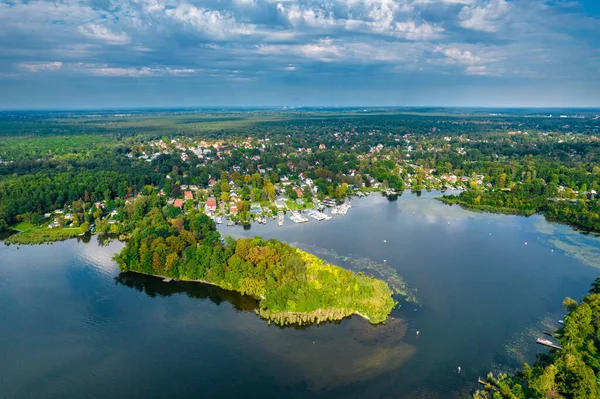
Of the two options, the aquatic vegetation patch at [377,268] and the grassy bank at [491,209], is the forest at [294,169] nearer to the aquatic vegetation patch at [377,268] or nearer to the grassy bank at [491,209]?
the grassy bank at [491,209]

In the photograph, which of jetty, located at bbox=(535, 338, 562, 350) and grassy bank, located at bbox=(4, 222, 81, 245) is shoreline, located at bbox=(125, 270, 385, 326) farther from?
grassy bank, located at bbox=(4, 222, 81, 245)

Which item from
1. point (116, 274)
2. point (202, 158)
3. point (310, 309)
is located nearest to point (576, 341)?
point (310, 309)

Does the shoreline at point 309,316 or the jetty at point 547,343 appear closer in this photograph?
the jetty at point 547,343

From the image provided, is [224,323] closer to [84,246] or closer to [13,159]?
[84,246]

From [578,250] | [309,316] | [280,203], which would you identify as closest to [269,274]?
[309,316]

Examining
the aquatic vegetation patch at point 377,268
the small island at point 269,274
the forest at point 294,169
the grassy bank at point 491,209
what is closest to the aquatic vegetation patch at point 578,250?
the forest at point 294,169

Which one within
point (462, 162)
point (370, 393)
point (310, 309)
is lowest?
point (370, 393)

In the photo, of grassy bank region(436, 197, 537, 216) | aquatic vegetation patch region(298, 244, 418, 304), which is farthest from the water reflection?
grassy bank region(436, 197, 537, 216)
